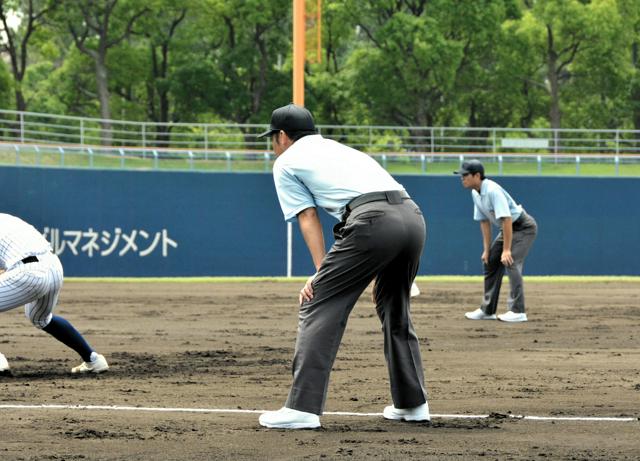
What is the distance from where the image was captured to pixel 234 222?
26.5 metres

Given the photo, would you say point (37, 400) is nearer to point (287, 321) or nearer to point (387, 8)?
point (287, 321)

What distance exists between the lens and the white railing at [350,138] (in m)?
32.5

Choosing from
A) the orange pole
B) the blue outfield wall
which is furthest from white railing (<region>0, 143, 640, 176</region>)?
the orange pole

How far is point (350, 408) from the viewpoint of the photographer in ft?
24.4

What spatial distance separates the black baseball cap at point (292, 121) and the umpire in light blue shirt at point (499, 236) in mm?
7082

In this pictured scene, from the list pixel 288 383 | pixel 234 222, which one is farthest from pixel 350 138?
pixel 288 383

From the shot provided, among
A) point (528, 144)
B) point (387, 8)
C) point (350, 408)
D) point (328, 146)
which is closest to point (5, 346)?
point (350, 408)

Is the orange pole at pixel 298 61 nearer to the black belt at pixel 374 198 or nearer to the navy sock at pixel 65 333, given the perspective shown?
the navy sock at pixel 65 333

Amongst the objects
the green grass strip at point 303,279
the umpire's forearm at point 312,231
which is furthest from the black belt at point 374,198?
the green grass strip at point 303,279

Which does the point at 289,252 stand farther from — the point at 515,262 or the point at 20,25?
the point at 20,25

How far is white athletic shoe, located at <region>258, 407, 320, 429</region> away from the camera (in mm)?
6391

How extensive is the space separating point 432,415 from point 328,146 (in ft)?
5.92

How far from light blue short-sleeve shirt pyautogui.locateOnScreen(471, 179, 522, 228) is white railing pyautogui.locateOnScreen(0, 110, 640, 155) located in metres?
17.1

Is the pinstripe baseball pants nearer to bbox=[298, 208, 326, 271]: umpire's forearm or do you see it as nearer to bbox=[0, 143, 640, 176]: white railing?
bbox=[298, 208, 326, 271]: umpire's forearm
